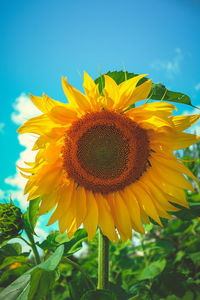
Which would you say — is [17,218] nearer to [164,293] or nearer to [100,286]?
[100,286]

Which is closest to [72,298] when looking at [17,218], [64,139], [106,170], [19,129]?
[17,218]

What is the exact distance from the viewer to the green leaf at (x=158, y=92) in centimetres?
147

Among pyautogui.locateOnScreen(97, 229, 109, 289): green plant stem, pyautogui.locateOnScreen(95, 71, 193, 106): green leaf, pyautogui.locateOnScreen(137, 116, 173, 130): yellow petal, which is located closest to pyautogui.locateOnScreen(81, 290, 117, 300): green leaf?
pyautogui.locateOnScreen(97, 229, 109, 289): green plant stem

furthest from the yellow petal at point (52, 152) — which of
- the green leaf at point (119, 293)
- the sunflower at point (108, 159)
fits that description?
the green leaf at point (119, 293)

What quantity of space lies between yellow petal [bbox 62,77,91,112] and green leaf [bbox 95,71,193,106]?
0.14m

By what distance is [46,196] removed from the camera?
1713mm

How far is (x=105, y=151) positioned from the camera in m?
1.89

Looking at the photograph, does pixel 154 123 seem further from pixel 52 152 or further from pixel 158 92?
pixel 52 152

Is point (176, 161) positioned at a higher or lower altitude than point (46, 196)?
lower

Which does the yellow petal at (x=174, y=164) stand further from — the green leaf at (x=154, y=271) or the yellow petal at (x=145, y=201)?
the green leaf at (x=154, y=271)

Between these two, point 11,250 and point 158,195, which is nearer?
point 158,195

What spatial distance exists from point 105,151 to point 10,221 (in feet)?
2.79

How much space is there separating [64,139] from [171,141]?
2.40ft

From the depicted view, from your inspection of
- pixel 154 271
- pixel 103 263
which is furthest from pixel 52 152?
pixel 154 271
